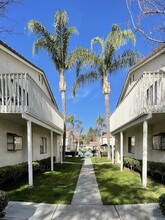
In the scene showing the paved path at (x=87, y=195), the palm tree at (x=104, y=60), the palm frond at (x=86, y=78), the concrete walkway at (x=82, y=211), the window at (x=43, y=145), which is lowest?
the paved path at (x=87, y=195)

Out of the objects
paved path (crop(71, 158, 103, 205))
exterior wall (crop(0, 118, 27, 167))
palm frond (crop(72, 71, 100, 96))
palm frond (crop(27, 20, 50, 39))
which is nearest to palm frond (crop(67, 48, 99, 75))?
palm frond (crop(72, 71, 100, 96))

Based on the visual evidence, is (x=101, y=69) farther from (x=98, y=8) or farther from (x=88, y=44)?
(x=98, y=8)

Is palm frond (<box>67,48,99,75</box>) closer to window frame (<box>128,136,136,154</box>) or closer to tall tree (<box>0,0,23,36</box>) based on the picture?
window frame (<box>128,136,136,154</box>)

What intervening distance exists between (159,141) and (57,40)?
15141 mm

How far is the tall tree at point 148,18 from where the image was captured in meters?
5.78

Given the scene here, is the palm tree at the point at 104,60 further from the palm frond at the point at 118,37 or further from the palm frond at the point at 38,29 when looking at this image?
the palm frond at the point at 38,29

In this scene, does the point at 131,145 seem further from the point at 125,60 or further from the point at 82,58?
the point at 82,58

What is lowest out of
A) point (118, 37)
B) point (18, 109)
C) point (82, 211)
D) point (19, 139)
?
point (82, 211)

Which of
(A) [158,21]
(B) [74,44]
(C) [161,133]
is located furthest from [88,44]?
(A) [158,21]

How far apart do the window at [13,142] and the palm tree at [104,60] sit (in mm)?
10766

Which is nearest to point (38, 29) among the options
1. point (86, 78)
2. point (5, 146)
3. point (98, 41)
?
point (98, 41)

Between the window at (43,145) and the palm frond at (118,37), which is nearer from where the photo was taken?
the window at (43,145)

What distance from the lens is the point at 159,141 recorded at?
1164 centimetres

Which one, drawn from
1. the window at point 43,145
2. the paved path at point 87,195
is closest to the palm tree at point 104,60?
the window at point 43,145
